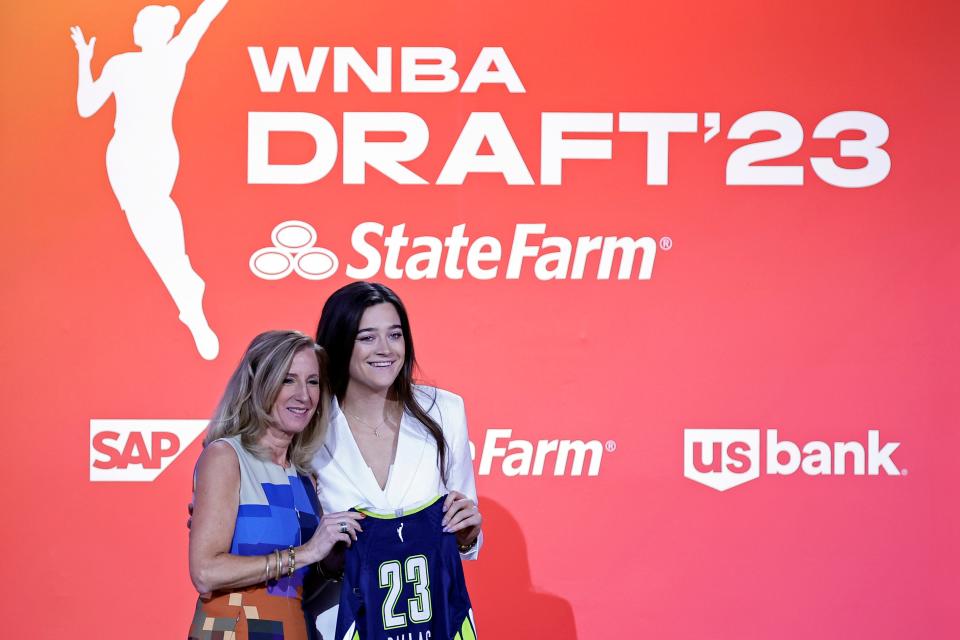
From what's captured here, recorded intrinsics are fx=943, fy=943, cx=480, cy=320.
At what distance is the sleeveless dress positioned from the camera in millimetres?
2141

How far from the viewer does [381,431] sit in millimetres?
2531

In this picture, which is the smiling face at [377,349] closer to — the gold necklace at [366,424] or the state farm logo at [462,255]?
the gold necklace at [366,424]

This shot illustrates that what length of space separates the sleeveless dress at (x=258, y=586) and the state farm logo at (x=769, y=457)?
5.91ft

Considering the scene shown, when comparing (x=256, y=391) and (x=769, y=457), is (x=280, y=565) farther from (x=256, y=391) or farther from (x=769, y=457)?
(x=769, y=457)

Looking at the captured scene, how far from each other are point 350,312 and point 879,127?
88.4 inches

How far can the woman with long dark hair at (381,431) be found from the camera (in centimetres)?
241

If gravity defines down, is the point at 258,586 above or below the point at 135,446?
below

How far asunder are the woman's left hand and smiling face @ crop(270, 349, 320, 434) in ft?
1.42

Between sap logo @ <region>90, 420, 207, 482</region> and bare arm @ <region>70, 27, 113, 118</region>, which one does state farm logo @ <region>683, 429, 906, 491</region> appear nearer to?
sap logo @ <region>90, 420, 207, 482</region>

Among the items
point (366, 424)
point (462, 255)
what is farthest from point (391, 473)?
point (462, 255)

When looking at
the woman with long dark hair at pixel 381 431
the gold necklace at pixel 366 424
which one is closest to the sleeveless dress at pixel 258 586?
the woman with long dark hair at pixel 381 431

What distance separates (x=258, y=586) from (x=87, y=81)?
222 cm

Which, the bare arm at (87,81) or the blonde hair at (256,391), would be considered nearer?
the blonde hair at (256,391)

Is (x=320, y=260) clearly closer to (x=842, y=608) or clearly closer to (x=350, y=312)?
(x=350, y=312)
